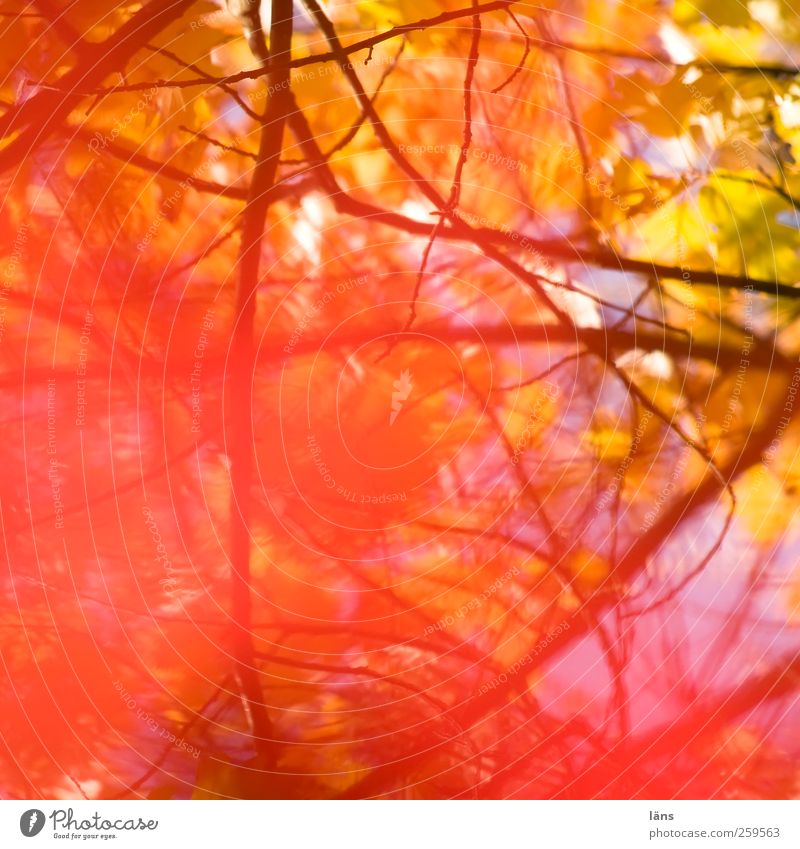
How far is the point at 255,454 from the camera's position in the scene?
708mm

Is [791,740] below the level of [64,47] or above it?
below

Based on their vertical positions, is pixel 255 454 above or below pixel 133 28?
below

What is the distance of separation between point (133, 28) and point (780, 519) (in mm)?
818

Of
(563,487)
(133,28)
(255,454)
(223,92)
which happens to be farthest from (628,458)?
(133,28)

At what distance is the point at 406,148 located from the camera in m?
0.72

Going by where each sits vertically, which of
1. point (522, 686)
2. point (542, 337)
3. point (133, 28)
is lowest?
point (522, 686)

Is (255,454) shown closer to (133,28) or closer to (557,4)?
(133,28)

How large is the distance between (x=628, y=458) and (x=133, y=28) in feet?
2.15

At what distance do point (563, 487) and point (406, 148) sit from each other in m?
0.37

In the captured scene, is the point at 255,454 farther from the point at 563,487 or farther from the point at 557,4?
the point at 557,4

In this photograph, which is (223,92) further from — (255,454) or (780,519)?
(780,519)
